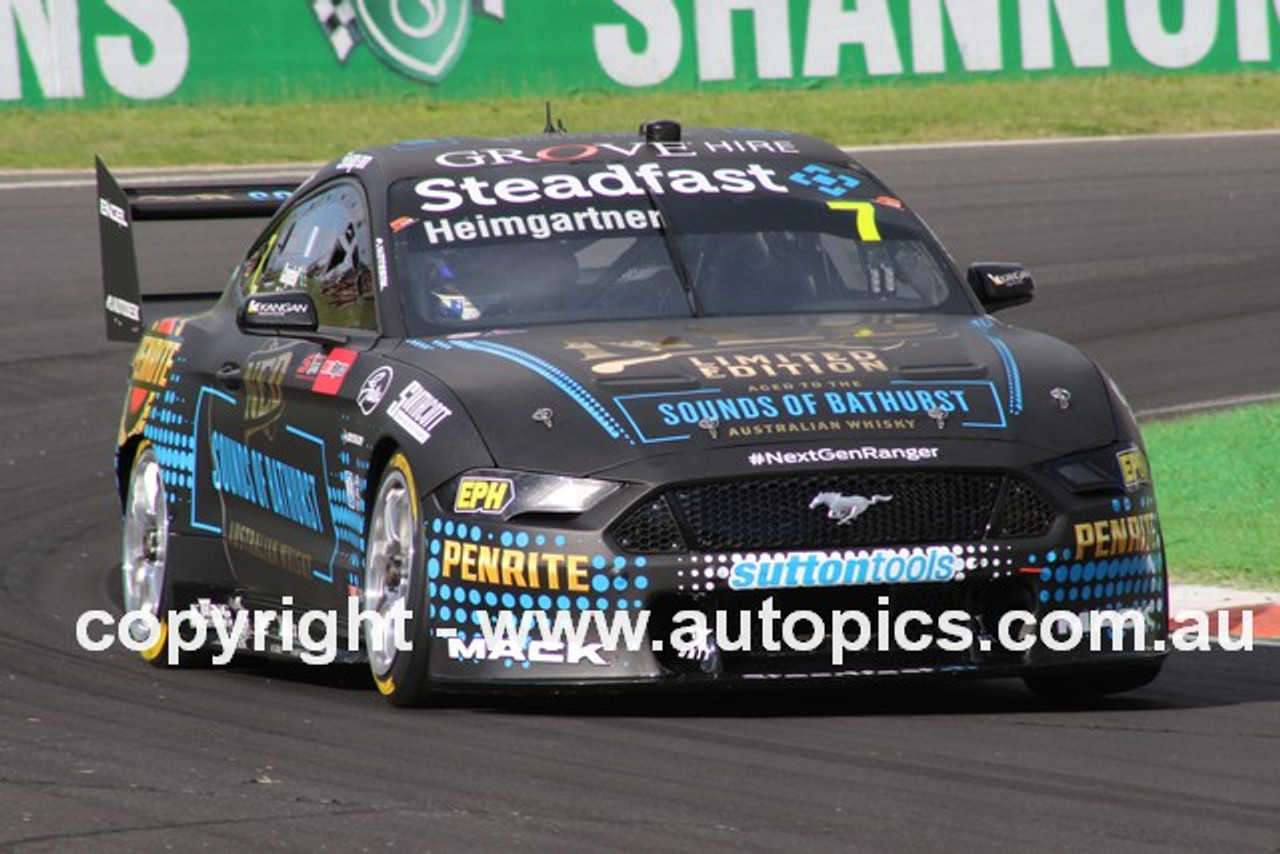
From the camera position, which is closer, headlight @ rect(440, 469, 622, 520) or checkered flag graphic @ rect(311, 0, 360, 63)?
headlight @ rect(440, 469, 622, 520)

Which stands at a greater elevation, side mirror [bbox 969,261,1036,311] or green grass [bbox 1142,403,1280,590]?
side mirror [bbox 969,261,1036,311]

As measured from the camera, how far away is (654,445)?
7113 millimetres

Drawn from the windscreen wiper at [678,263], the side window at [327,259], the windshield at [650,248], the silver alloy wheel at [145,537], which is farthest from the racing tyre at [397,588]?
the silver alloy wheel at [145,537]

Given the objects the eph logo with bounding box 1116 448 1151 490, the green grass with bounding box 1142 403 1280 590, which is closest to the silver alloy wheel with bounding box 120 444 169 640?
the eph logo with bounding box 1116 448 1151 490

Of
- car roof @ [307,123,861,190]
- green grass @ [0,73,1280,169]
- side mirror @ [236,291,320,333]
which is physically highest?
car roof @ [307,123,861,190]

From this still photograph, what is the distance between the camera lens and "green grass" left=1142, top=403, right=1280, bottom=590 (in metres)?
10.4

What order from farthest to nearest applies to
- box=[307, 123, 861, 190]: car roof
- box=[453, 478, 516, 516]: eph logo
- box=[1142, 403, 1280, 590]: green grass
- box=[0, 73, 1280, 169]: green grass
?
box=[0, 73, 1280, 169]: green grass → box=[1142, 403, 1280, 590]: green grass → box=[307, 123, 861, 190]: car roof → box=[453, 478, 516, 516]: eph logo

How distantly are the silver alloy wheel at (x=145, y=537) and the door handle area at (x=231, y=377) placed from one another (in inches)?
24.1

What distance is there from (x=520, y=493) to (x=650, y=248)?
4.91 ft

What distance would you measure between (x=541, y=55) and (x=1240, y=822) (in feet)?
72.3

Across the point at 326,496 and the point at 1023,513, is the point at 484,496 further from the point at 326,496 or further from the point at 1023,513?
the point at 1023,513

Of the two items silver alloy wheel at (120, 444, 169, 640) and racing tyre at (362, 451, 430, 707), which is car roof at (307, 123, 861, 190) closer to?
silver alloy wheel at (120, 444, 169, 640)

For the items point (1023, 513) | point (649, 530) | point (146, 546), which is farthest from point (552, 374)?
point (146, 546)

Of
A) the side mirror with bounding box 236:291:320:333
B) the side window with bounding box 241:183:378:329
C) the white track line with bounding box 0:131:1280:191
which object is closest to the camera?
the side mirror with bounding box 236:291:320:333
